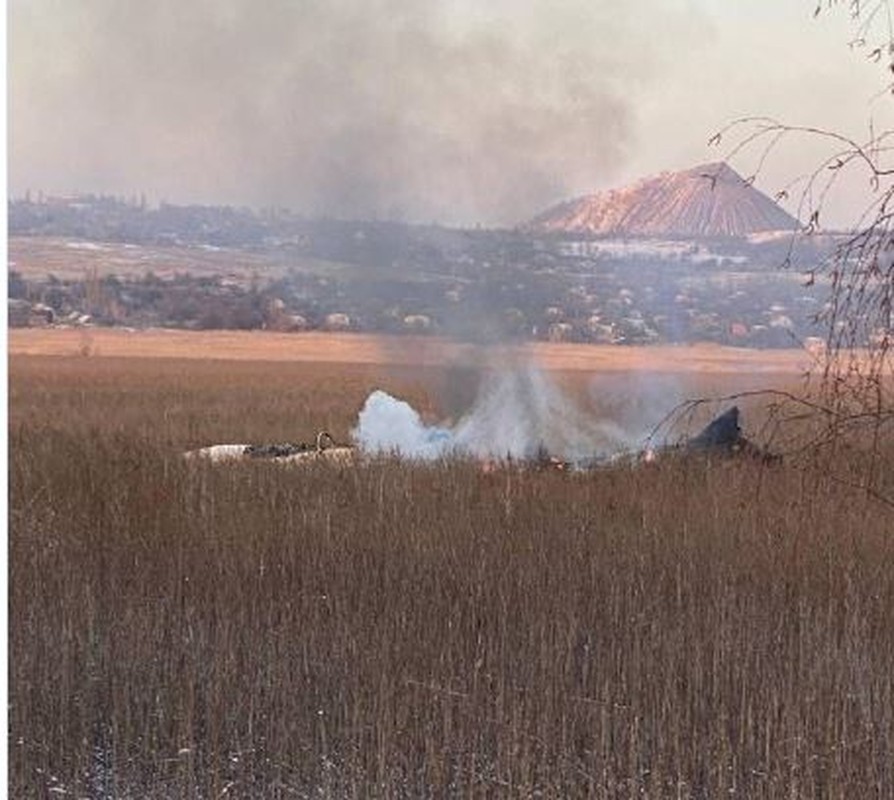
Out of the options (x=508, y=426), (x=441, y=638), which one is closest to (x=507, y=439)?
(x=508, y=426)

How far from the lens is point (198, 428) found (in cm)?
1009

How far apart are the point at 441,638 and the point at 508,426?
5.76 metres

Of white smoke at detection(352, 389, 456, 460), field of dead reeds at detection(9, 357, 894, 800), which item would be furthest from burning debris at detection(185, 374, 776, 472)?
field of dead reeds at detection(9, 357, 894, 800)

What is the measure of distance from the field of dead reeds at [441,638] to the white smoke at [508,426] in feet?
9.36

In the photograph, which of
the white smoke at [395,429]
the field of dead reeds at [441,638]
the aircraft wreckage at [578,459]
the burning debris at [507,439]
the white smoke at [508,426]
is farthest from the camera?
the white smoke at [508,426]

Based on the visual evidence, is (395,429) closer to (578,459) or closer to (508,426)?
(508,426)

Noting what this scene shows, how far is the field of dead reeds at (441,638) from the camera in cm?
295

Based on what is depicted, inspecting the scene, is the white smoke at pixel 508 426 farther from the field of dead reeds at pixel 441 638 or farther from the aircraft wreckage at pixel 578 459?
the field of dead reeds at pixel 441 638

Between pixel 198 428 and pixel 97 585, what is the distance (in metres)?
6.06

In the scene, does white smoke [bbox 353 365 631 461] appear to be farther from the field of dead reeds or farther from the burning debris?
the field of dead reeds

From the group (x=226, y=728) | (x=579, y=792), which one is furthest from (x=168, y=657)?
(x=579, y=792)

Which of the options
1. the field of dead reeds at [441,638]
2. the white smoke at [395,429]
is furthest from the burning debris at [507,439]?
the field of dead reeds at [441,638]

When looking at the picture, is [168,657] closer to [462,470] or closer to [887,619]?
[887,619]

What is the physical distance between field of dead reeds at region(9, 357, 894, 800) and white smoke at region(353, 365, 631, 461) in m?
2.85
